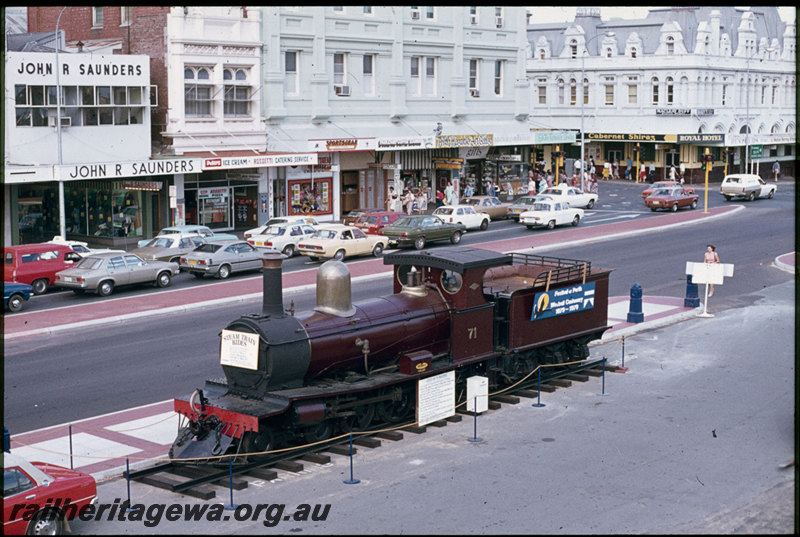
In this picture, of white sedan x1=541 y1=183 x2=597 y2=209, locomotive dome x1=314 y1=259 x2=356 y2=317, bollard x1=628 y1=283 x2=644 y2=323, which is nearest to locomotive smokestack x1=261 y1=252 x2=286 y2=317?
locomotive dome x1=314 y1=259 x2=356 y2=317

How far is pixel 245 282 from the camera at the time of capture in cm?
3488

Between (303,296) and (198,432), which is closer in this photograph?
(198,432)

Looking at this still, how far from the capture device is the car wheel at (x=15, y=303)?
2952 centimetres

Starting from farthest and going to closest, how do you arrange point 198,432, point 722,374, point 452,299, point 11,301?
1. point 11,301
2. point 722,374
3. point 452,299
4. point 198,432

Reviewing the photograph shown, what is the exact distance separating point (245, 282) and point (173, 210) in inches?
414

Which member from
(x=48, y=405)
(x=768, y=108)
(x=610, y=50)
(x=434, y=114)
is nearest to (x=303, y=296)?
(x=48, y=405)

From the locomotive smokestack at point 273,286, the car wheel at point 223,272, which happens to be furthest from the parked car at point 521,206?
the locomotive smokestack at point 273,286

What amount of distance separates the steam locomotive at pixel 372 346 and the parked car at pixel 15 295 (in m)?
14.3

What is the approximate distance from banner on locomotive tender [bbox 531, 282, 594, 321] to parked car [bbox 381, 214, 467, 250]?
19.9 meters

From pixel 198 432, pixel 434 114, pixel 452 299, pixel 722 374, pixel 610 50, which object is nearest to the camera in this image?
pixel 198 432

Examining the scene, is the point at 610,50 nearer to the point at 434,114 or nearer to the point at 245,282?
the point at 434,114

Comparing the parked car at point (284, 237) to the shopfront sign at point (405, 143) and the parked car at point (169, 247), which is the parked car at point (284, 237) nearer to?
the parked car at point (169, 247)

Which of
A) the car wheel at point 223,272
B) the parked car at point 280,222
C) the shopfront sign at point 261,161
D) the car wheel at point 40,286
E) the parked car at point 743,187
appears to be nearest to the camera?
the car wheel at point 40,286

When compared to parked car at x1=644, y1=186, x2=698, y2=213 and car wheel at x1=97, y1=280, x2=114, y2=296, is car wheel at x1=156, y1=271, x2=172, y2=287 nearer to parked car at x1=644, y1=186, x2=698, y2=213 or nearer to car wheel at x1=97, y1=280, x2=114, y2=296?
car wheel at x1=97, y1=280, x2=114, y2=296
